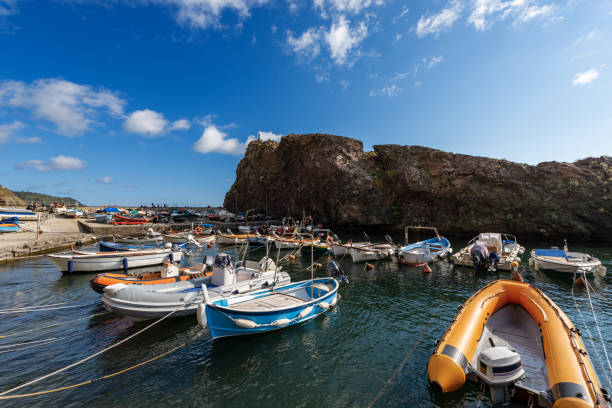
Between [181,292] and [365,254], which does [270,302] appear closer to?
[181,292]

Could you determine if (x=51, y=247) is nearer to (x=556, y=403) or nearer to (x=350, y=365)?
(x=350, y=365)

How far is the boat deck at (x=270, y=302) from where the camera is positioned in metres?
10.3

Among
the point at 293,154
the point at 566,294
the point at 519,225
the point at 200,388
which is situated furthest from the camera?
the point at 293,154

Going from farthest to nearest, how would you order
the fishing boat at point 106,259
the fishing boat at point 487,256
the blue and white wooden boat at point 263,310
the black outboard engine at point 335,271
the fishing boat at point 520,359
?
1. the fishing boat at point 487,256
2. the fishing boat at point 106,259
3. the black outboard engine at point 335,271
4. the blue and white wooden boat at point 263,310
5. the fishing boat at point 520,359

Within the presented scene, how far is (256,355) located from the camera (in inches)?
340

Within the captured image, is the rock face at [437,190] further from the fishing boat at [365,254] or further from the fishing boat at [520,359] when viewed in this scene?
the fishing boat at [520,359]

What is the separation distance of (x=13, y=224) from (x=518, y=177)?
234 ft

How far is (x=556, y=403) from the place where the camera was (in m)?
4.81

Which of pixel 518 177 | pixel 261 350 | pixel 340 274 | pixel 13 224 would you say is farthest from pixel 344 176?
pixel 13 224

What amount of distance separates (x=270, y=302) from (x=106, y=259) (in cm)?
1677

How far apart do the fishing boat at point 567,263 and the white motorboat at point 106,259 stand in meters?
27.6

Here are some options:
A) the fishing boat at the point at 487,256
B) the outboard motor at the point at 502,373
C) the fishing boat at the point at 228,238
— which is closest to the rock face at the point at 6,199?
the fishing boat at the point at 228,238

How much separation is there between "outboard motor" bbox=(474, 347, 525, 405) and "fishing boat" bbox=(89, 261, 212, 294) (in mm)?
12379

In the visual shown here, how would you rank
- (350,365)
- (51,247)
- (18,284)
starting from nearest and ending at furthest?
(350,365), (18,284), (51,247)
